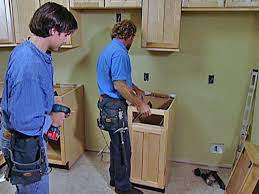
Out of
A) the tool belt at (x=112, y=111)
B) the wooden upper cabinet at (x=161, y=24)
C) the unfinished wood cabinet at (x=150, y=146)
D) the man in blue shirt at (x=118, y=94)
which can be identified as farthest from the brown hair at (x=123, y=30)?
the unfinished wood cabinet at (x=150, y=146)

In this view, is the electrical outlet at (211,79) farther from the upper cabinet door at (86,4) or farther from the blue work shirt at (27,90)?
the blue work shirt at (27,90)

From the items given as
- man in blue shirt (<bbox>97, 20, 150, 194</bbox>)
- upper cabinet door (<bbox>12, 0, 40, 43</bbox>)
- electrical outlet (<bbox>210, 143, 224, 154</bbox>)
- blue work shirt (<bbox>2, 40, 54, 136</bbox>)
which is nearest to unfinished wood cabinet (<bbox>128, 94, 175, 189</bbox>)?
man in blue shirt (<bbox>97, 20, 150, 194</bbox>)

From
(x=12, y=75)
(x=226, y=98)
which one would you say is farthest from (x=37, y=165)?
(x=226, y=98)

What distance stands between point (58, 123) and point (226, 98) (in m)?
1.90

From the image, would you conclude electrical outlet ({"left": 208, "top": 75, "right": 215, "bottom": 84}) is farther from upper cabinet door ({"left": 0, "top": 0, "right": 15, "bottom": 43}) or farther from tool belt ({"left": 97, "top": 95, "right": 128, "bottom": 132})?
upper cabinet door ({"left": 0, "top": 0, "right": 15, "bottom": 43})

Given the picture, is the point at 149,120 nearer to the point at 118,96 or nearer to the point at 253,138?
the point at 118,96

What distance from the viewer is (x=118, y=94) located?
7.09 ft

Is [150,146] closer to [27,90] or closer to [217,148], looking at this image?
[217,148]

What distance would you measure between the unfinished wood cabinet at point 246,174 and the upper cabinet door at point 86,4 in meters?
1.82

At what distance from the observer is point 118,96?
2174mm

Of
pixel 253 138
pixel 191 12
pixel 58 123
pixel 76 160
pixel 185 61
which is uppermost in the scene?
pixel 191 12

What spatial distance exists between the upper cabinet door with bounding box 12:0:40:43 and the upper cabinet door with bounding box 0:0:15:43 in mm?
47

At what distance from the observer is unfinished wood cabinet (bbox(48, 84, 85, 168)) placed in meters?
2.71

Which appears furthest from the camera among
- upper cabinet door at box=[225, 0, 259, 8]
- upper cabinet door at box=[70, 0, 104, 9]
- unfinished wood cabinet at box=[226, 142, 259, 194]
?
upper cabinet door at box=[70, 0, 104, 9]
